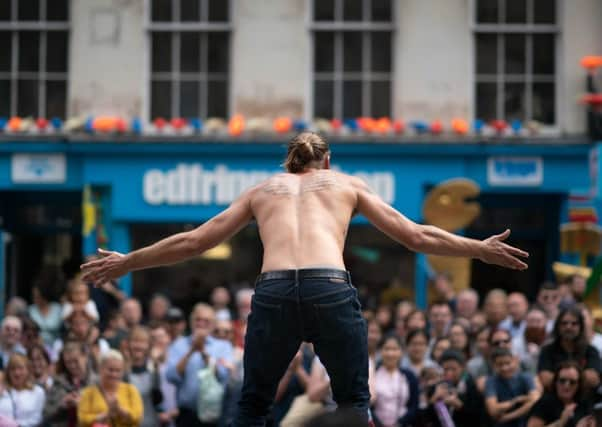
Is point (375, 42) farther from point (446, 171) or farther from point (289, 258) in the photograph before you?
point (289, 258)

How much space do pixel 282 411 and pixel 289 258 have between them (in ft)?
17.9

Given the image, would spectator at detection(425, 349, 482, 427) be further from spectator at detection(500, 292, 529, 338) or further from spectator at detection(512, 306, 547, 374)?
spectator at detection(500, 292, 529, 338)

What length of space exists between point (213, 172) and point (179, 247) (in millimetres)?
12581

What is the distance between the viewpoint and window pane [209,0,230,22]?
68.8 ft

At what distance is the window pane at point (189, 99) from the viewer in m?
21.0

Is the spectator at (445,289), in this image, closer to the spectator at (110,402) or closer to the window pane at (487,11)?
the window pane at (487,11)

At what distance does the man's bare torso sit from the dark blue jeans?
9cm

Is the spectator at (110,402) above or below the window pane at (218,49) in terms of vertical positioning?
below

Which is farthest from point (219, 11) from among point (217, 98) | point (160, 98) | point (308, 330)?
point (308, 330)

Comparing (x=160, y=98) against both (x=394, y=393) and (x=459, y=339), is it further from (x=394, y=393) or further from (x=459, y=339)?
(x=394, y=393)

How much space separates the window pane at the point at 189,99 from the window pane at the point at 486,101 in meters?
3.91

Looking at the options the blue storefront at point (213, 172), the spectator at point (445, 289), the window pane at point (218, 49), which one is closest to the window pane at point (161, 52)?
the window pane at point (218, 49)

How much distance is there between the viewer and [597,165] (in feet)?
64.1

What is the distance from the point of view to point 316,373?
12516 millimetres
